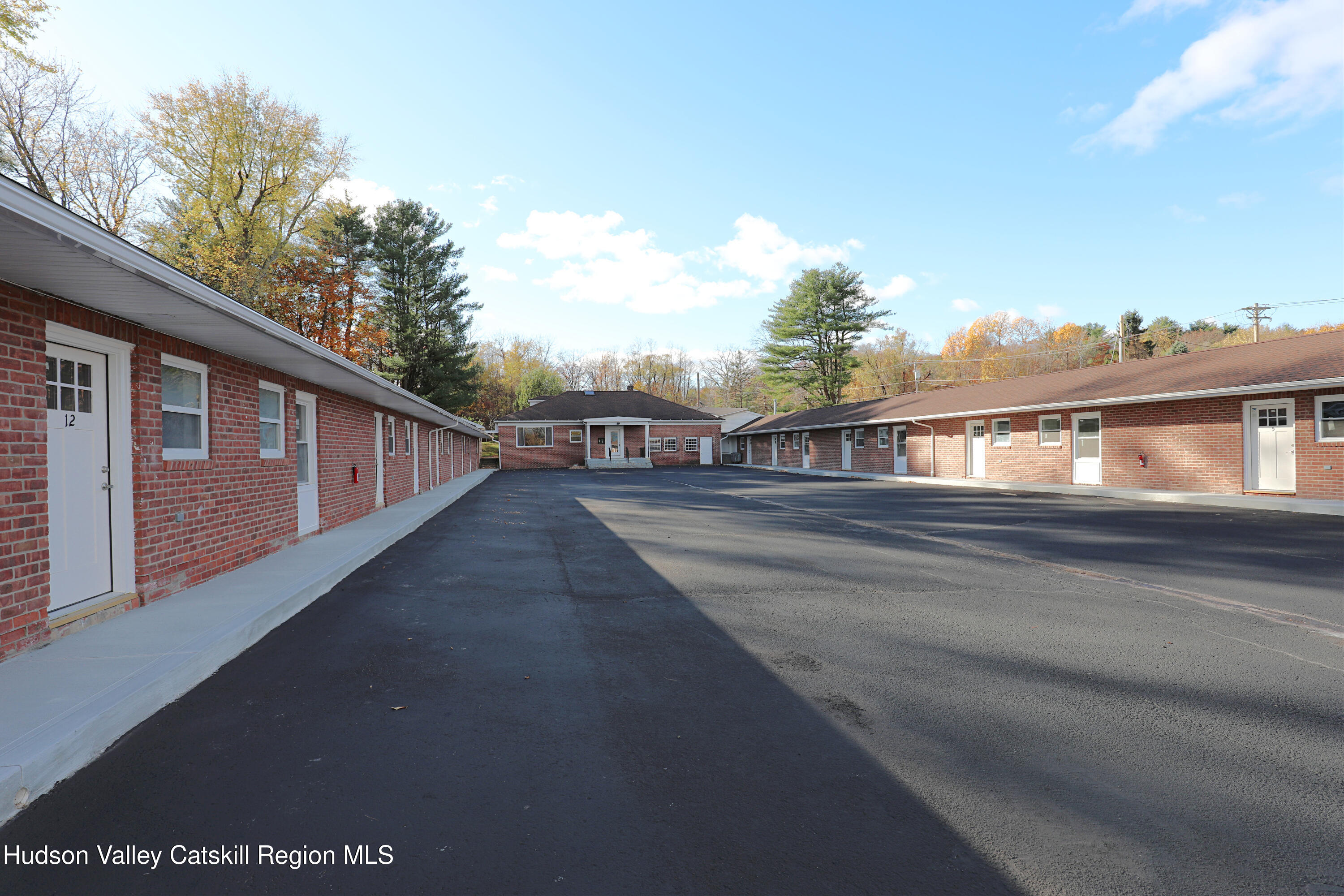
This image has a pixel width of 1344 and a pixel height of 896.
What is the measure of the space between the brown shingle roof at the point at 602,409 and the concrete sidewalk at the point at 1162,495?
69.2 ft

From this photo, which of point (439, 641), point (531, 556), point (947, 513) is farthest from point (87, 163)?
point (947, 513)

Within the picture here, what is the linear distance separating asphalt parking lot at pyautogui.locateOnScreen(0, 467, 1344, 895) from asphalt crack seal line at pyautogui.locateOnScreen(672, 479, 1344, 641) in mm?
67

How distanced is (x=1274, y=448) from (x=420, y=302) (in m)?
39.7

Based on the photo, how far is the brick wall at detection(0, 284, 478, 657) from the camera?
14.0 ft

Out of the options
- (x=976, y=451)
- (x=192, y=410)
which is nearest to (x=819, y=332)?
(x=976, y=451)

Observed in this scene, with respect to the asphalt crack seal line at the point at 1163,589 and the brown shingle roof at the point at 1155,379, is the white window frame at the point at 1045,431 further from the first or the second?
the asphalt crack seal line at the point at 1163,589

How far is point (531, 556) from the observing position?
9.02 meters

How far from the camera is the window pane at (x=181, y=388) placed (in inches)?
245

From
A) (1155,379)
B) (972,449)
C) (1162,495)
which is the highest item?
(1155,379)

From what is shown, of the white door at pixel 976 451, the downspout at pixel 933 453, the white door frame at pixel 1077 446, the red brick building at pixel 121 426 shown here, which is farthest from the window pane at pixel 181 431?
the downspout at pixel 933 453

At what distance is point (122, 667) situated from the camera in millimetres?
4004

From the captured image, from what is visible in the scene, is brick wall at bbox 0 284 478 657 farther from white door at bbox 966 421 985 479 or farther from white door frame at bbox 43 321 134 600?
white door at bbox 966 421 985 479

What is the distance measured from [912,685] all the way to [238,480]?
7665 millimetres

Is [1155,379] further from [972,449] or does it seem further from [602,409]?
[602,409]
